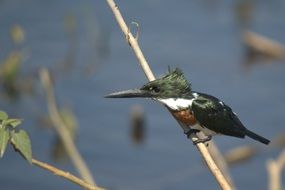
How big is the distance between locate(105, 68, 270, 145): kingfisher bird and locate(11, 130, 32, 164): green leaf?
530 millimetres

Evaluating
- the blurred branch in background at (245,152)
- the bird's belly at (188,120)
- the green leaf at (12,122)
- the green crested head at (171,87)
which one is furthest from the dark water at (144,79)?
the green leaf at (12,122)

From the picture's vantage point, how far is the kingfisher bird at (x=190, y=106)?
3670 millimetres

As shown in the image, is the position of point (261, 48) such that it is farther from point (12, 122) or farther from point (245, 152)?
point (12, 122)

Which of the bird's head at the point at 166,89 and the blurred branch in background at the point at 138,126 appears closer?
the bird's head at the point at 166,89

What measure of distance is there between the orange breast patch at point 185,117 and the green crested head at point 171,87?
0.23 ft

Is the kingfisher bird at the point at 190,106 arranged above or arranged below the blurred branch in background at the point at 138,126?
below

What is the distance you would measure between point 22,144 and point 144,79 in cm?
633

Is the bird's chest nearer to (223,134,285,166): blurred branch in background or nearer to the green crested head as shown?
the green crested head

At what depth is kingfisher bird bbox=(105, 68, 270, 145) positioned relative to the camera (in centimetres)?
367

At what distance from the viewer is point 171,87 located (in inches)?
147

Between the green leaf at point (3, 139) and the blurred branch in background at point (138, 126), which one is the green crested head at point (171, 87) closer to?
the green leaf at point (3, 139)

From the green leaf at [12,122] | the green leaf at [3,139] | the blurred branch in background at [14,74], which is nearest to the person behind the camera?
the green leaf at [3,139]

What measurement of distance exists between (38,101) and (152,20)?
2444 millimetres

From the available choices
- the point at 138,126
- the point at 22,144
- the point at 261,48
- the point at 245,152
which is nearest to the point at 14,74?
the point at 138,126
